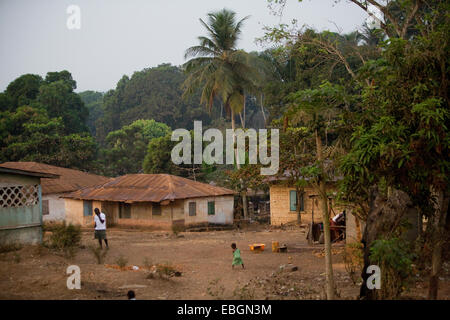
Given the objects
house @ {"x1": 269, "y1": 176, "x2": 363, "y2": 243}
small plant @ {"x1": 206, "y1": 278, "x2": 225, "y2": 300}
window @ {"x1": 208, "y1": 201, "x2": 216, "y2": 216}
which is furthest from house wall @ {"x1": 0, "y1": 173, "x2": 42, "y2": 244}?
house @ {"x1": 269, "y1": 176, "x2": 363, "y2": 243}

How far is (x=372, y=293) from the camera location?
25.5 feet

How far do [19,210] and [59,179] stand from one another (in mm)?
18071

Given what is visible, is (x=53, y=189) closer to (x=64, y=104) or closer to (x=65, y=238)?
(x=65, y=238)

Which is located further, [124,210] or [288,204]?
[288,204]

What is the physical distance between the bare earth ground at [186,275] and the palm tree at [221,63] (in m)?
13.8

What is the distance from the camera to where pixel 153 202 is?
25.0 meters

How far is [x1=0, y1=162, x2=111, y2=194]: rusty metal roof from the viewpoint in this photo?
29.9 m

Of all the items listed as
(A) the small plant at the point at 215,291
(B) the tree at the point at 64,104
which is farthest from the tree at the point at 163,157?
(A) the small plant at the point at 215,291

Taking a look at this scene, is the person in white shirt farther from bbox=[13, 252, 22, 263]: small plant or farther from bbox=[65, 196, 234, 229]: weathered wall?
bbox=[65, 196, 234, 229]: weathered wall

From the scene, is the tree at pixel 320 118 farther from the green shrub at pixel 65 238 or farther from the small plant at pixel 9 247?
the small plant at pixel 9 247

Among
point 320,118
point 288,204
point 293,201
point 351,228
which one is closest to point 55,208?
point 288,204

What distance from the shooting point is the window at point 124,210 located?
25.8 meters

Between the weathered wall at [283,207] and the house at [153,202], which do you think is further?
the weathered wall at [283,207]
